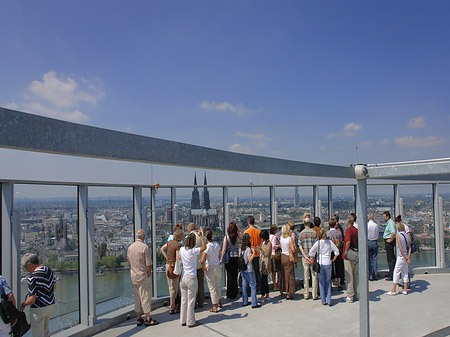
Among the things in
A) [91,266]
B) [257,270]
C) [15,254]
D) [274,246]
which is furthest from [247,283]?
[15,254]

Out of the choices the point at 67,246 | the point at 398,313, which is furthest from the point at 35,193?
the point at 398,313

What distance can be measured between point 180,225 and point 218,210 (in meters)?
1.19

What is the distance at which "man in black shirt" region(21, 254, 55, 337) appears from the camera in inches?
150

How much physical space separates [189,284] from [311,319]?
212 centimetres

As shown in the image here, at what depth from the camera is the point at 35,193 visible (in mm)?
4254

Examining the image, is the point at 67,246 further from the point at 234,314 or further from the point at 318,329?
the point at 318,329

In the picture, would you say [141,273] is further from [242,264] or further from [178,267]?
[242,264]

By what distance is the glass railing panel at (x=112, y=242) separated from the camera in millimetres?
5141

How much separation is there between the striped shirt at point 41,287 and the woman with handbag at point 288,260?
4120mm

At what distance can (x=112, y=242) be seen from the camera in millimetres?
5402

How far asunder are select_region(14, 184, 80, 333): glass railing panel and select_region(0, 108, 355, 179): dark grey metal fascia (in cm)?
195

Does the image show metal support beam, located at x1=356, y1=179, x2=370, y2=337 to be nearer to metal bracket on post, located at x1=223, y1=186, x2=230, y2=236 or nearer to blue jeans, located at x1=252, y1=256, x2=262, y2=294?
blue jeans, located at x1=252, y1=256, x2=262, y2=294

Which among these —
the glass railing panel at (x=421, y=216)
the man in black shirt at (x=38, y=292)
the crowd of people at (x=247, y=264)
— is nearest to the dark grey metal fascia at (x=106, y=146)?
the crowd of people at (x=247, y=264)

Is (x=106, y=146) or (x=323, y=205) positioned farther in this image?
(x=323, y=205)
